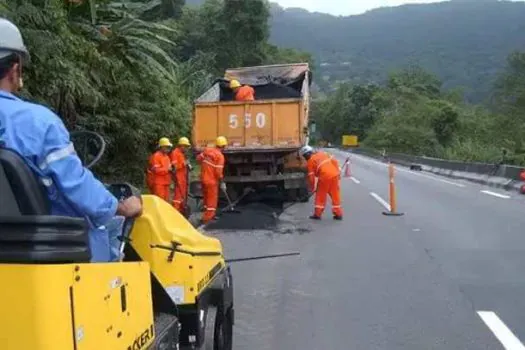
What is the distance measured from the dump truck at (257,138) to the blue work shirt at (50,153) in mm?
12470

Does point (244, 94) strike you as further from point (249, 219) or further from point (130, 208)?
point (130, 208)

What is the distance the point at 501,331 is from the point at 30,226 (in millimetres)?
4775

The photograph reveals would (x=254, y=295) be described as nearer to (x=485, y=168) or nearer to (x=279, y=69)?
(x=279, y=69)

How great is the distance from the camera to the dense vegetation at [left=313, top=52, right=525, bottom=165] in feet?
185

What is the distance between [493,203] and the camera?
57.4 feet

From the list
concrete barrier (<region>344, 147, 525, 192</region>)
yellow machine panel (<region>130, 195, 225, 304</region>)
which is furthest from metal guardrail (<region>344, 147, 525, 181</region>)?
yellow machine panel (<region>130, 195, 225, 304</region>)

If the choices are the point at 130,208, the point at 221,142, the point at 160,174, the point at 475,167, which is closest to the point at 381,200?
the point at 221,142

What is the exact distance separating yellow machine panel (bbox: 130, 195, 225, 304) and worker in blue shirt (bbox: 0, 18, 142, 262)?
96 centimetres

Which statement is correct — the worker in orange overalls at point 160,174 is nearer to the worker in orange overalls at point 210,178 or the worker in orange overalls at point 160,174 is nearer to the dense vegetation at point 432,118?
the worker in orange overalls at point 210,178

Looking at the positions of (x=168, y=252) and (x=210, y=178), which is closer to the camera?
(x=168, y=252)

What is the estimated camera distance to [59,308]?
2301mm

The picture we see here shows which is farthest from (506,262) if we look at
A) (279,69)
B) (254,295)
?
(279,69)

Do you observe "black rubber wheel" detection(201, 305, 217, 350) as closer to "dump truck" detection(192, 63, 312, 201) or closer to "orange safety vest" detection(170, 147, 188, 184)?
"orange safety vest" detection(170, 147, 188, 184)

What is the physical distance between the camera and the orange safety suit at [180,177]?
1427cm
